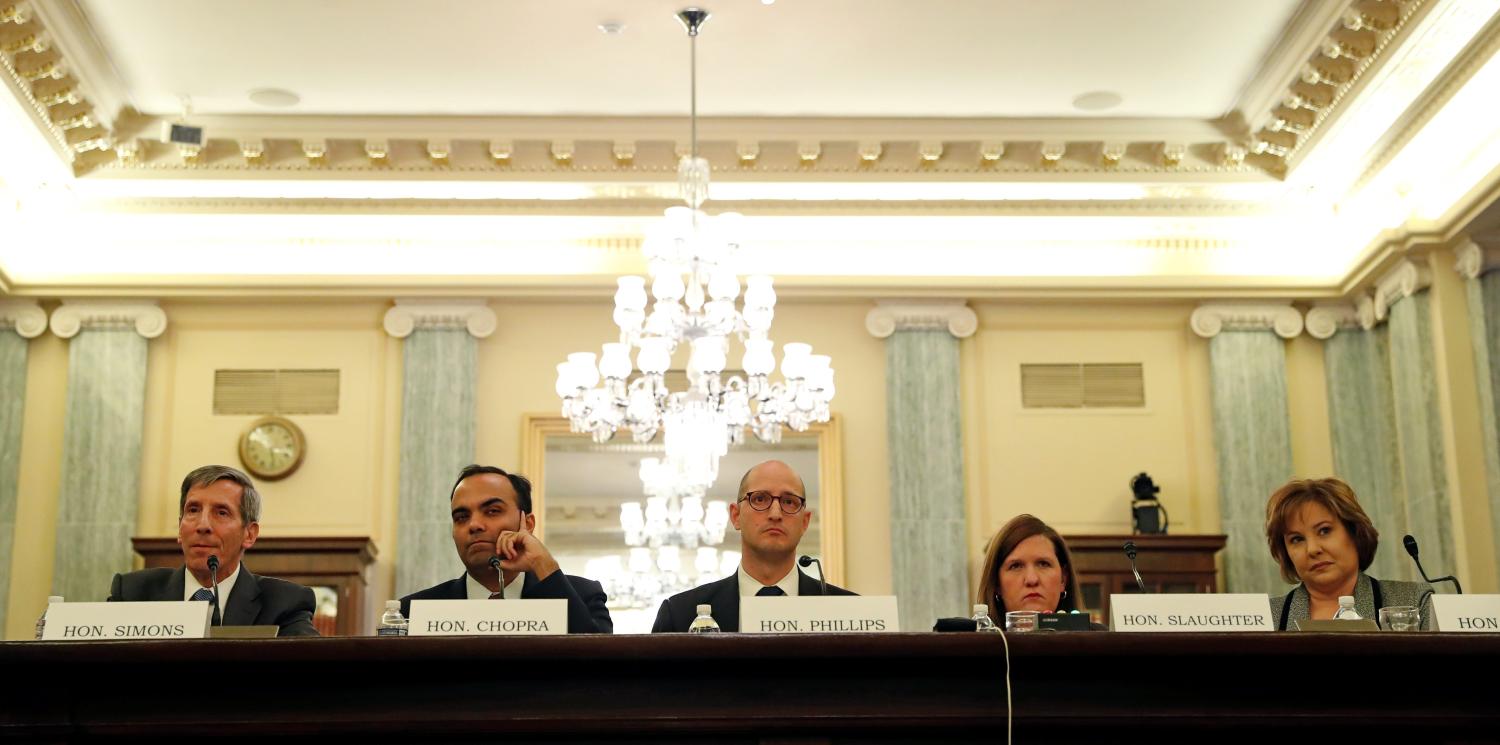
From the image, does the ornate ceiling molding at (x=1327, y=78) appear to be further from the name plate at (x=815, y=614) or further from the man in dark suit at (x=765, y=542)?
the name plate at (x=815, y=614)

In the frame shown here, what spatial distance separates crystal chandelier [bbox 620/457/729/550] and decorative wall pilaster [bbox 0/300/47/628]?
3.28 meters

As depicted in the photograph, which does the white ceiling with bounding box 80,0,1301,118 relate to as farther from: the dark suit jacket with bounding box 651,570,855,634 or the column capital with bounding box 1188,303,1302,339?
the dark suit jacket with bounding box 651,570,855,634

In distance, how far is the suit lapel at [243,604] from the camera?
414 cm

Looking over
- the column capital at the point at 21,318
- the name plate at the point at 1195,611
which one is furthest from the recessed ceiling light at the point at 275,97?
the name plate at the point at 1195,611

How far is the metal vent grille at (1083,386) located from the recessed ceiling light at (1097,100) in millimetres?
1561

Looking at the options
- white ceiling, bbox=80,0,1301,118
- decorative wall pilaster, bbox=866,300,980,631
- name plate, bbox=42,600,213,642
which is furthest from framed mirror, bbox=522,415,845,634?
name plate, bbox=42,600,213,642

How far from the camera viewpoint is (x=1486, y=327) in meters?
8.09

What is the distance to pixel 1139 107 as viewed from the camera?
27.9ft

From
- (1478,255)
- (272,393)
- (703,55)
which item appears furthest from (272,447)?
(1478,255)

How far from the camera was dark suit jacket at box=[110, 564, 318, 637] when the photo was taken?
13.6 feet

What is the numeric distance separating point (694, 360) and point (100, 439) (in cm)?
369

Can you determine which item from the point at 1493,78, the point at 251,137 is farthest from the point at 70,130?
the point at 1493,78

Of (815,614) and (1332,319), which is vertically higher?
(1332,319)

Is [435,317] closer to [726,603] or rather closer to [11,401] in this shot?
[11,401]
